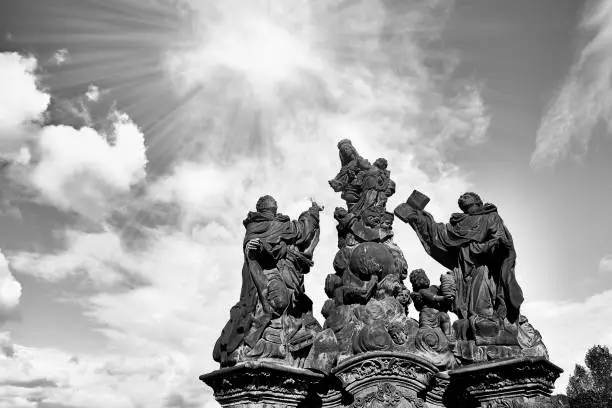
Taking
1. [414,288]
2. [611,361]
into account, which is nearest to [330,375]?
[414,288]

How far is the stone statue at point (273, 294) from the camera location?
10.5 metres

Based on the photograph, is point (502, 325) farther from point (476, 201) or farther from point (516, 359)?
point (476, 201)

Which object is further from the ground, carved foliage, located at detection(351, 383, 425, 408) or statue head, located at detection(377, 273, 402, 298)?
statue head, located at detection(377, 273, 402, 298)

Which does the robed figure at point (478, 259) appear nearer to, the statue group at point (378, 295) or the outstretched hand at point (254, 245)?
the statue group at point (378, 295)

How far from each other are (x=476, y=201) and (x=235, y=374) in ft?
17.6

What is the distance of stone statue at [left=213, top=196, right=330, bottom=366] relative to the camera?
1045 cm

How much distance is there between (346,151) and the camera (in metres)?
13.7

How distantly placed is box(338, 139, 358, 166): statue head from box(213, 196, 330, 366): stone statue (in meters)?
1.74

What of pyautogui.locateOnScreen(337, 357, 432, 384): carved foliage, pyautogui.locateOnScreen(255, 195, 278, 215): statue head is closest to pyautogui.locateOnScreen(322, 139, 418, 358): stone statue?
pyautogui.locateOnScreen(337, 357, 432, 384): carved foliage

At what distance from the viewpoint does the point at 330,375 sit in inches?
410

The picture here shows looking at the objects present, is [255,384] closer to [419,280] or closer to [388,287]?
[388,287]

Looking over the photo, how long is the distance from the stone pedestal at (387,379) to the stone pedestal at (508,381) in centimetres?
66

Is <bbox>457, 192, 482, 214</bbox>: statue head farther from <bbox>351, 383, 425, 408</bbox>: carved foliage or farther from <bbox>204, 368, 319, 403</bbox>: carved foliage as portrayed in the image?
<bbox>204, 368, 319, 403</bbox>: carved foliage

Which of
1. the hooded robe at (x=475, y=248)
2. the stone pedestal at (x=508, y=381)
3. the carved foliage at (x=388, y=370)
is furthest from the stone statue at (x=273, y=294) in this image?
the stone pedestal at (x=508, y=381)
